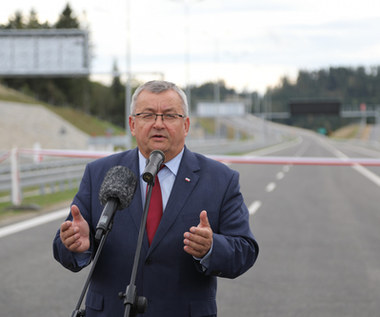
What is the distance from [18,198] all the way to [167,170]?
36.6 ft

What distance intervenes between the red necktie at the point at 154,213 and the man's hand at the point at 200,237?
1.10 feet

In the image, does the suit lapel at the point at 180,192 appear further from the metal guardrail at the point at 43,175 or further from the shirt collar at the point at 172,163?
the metal guardrail at the point at 43,175

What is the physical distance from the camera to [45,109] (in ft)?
244

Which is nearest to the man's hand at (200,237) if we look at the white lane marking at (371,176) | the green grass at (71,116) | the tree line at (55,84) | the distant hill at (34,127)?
the white lane marking at (371,176)

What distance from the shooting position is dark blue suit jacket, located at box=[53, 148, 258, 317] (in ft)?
9.43

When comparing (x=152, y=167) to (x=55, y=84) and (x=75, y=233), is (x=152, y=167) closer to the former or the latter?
(x=75, y=233)

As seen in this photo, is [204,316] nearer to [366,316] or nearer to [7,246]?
[366,316]

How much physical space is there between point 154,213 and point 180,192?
156 mm

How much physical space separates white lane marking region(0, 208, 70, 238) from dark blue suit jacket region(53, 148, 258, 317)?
7.58 m

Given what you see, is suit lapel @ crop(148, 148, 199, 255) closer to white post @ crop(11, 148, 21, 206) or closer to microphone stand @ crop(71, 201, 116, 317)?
microphone stand @ crop(71, 201, 116, 317)

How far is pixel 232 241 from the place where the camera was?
286 centimetres

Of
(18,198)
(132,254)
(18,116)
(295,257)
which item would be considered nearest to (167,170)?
(132,254)

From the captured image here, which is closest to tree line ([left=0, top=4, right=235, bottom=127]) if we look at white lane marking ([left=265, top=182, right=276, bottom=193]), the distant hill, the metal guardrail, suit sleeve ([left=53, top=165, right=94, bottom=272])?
the distant hill

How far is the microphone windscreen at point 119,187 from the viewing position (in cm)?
257
